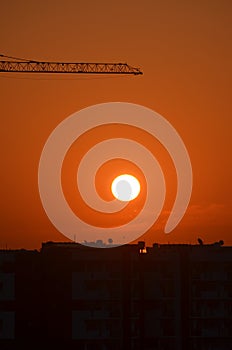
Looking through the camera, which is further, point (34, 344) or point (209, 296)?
point (209, 296)

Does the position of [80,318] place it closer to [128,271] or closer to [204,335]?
[128,271]

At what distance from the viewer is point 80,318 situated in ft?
132

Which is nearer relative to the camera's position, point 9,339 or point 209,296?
point 9,339

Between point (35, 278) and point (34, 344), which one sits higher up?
point (35, 278)

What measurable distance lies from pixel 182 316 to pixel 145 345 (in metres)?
2.55

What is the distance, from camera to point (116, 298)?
4094cm

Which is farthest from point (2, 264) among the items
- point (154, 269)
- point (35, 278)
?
point (154, 269)

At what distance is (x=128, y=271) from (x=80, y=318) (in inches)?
130

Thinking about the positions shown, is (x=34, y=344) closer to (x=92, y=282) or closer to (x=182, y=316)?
(x=92, y=282)

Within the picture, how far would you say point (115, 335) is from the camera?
133ft

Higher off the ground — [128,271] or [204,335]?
[128,271]

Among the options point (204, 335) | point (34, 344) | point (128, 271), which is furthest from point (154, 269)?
point (34, 344)

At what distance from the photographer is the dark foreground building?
4009 cm

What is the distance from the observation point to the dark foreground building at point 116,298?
4009cm
